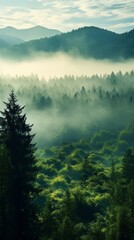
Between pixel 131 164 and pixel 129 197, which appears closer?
pixel 129 197

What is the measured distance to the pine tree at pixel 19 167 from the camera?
106 feet

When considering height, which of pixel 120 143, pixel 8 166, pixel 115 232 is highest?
pixel 120 143

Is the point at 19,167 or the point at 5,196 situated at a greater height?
the point at 19,167

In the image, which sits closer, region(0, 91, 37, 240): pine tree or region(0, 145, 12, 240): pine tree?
region(0, 145, 12, 240): pine tree

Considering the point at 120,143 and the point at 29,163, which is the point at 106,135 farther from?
the point at 29,163

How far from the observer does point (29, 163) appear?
108 ft

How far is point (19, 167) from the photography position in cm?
3244

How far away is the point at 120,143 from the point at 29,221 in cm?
14008

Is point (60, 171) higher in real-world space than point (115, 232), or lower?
higher

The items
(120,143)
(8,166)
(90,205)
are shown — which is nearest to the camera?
(8,166)

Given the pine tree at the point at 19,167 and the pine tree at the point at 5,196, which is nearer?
the pine tree at the point at 5,196

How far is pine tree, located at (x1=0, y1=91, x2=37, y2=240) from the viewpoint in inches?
1271

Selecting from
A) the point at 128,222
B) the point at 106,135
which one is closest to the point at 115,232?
the point at 128,222

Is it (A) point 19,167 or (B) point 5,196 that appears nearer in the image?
(B) point 5,196
